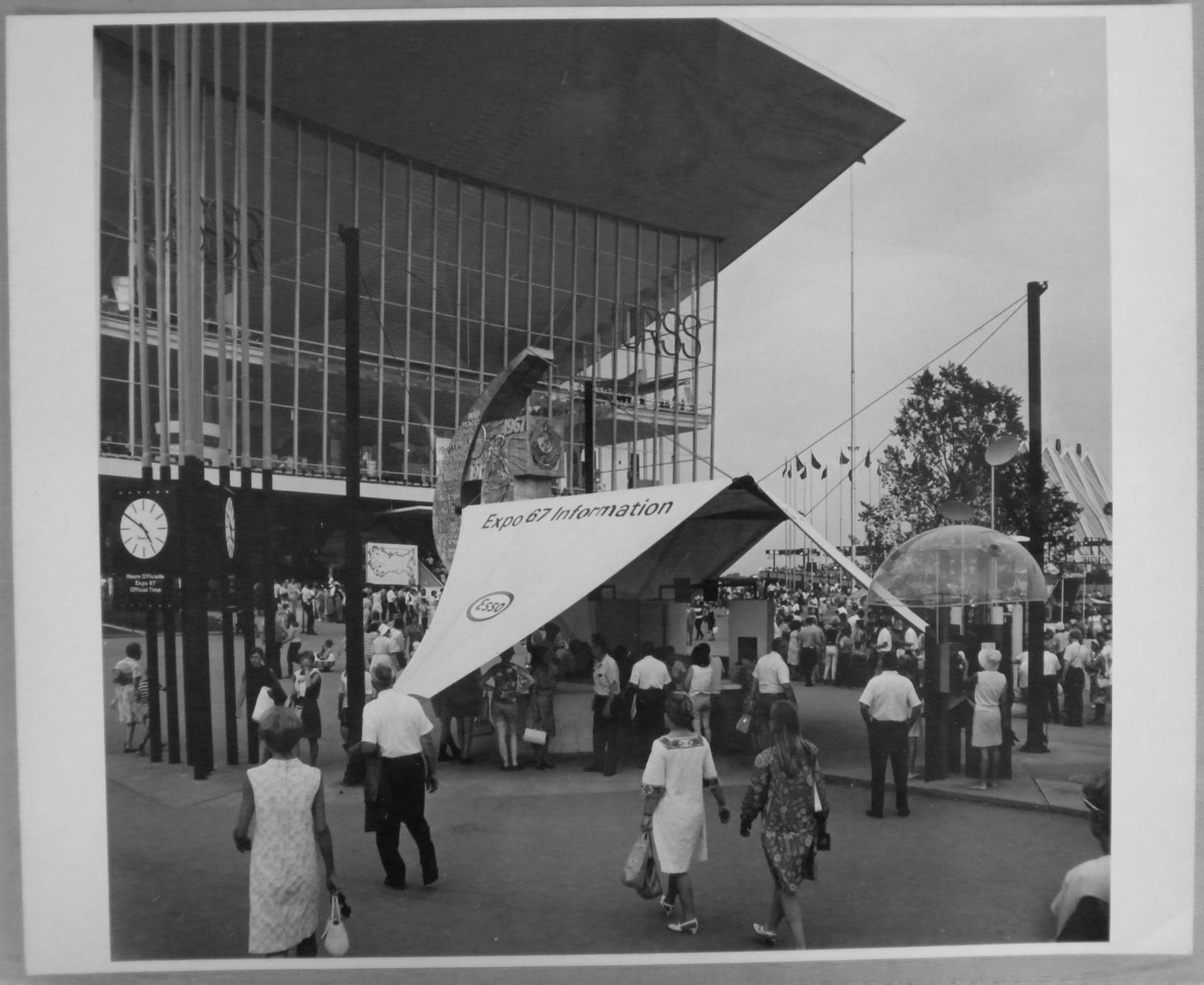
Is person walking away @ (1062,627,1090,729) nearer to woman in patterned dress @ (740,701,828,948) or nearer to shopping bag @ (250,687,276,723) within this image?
woman in patterned dress @ (740,701,828,948)

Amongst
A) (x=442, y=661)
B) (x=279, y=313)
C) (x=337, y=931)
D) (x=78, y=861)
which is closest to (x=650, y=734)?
(x=442, y=661)

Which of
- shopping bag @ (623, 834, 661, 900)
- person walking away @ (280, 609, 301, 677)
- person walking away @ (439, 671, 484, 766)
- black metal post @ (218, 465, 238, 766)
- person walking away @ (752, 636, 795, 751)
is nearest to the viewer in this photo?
shopping bag @ (623, 834, 661, 900)

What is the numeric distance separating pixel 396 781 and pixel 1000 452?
5739mm

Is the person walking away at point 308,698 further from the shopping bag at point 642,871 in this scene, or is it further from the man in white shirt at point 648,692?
the shopping bag at point 642,871

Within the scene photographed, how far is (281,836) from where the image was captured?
461 cm

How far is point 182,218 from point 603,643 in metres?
5.46

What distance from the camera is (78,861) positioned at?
20.1 feet

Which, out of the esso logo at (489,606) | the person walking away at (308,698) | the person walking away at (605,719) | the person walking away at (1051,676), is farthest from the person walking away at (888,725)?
the person walking away at (308,698)

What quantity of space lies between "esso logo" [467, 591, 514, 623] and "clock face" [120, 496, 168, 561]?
242cm

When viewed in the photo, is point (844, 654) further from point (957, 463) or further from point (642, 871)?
point (642, 871)

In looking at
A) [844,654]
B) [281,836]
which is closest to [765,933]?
[281,836]

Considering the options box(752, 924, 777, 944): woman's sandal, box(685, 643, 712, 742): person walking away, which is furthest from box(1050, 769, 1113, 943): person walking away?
box(685, 643, 712, 742): person walking away

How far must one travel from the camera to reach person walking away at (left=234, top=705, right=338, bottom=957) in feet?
15.1

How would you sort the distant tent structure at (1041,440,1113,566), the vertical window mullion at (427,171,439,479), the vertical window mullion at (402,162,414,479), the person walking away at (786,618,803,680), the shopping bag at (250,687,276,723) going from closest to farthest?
1. the distant tent structure at (1041,440,1113,566)
2. the shopping bag at (250,687,276,723)
3. the person walking away at (786,618,803,680)
4. the vertical window mullion at (402,162,414,479)
5. the vertical window mullion at (427,171,439,479)
